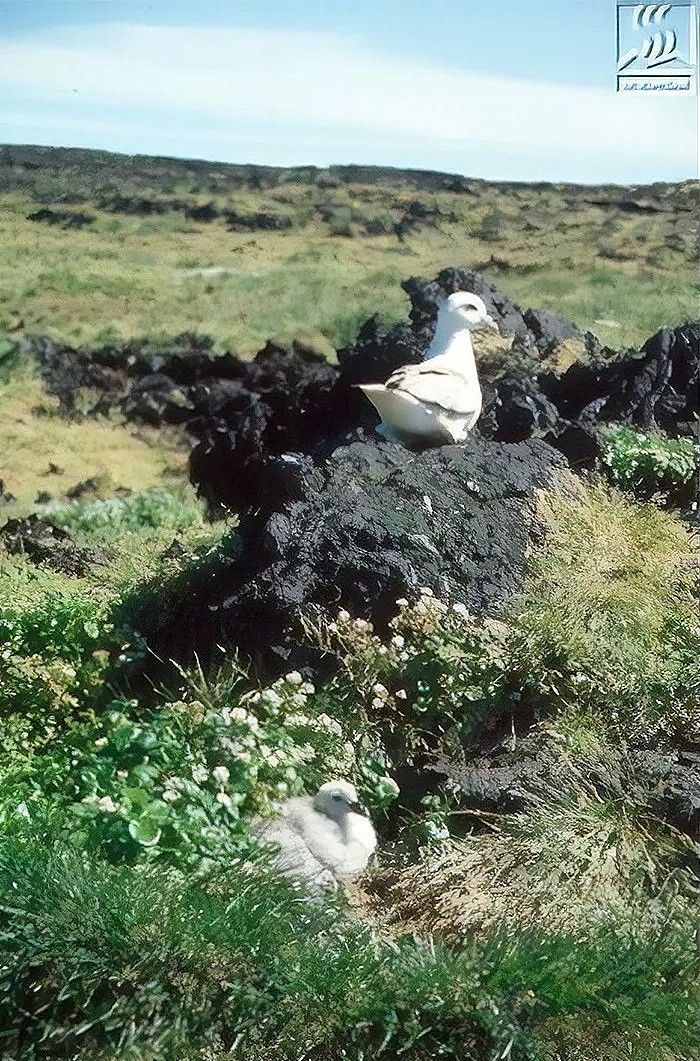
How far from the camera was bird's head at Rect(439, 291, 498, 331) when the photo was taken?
4883 mm

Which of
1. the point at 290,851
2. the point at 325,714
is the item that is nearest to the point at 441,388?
the point at 325,714

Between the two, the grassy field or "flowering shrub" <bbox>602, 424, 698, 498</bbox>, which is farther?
"flowering shrub" <bbox>602, 424, 698, 498</bbox>

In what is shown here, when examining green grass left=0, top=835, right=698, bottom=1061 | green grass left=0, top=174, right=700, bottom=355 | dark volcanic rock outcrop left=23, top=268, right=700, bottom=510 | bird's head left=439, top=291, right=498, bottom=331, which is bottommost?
green grass left=0, top=835, right=698, bottom=1061

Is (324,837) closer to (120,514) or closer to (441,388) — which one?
(120,514)

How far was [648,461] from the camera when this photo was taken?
4.88 meters

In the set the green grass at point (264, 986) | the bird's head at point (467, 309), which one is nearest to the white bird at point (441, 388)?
the bird's head at point (467, 309)

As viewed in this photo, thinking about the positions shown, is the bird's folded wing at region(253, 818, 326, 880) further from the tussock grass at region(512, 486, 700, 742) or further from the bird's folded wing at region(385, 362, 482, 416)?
the bird's folded wing at region(385, 362, 482, 416)

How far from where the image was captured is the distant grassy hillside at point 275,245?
16.0 ft

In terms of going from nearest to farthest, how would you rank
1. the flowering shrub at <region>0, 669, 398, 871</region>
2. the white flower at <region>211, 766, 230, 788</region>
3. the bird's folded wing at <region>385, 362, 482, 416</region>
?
the flowering shrub at <region>0, 669, 398, 871</region> < the white flower at <region>211, 766, 230, 788</region> < the bird's folded wing at <region>385, 362, 482, 416</region>

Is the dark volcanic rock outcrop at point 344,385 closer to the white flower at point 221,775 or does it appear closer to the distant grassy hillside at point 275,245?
the distant grassy hillside at point 275,245

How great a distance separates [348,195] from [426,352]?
0.66 meters

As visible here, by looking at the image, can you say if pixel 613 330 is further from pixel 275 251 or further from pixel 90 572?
pixel 90 572

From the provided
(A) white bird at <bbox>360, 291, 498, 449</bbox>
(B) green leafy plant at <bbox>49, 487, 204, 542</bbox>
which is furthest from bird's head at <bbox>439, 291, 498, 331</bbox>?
(B) green leafy plant at <bbox>49, 487, 204, 542</bbox>

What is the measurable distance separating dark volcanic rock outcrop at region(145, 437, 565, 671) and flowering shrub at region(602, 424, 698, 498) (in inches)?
8.3
